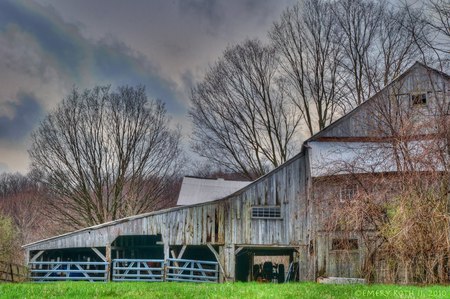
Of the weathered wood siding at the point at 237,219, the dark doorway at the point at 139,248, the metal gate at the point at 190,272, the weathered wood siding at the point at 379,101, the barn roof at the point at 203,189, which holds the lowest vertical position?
the metal gate at the point at 190,272

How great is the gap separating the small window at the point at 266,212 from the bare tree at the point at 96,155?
15295 millimetres

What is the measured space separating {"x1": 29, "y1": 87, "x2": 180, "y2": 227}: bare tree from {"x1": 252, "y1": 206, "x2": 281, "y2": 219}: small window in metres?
15.3

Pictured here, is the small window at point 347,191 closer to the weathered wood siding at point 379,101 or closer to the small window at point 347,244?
the small window at point 347,244

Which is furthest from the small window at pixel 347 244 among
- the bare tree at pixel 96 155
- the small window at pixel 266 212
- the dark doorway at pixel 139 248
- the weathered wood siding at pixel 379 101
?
the bare tree at pixel 96 155

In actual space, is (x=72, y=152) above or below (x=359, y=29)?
below

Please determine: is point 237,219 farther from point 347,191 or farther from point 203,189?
point 203,189

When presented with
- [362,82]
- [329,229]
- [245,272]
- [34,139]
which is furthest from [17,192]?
[329,229]

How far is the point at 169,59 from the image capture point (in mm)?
28984

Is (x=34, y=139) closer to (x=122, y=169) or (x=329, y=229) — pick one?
(x=122, y=169)

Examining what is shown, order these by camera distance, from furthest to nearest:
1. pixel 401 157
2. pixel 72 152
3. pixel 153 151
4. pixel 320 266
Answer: pixel 153 151
pixel 72 152
pixel 320 266
pixel 401 157

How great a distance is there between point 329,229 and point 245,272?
1723cm

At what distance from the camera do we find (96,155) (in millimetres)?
37875

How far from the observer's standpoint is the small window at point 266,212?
25.5 meters

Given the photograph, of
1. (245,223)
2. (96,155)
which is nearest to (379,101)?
(245,223)
